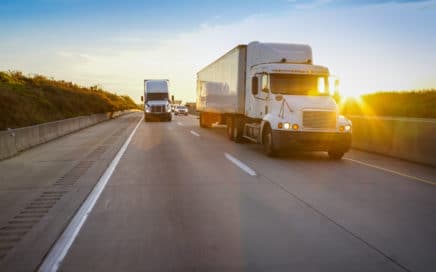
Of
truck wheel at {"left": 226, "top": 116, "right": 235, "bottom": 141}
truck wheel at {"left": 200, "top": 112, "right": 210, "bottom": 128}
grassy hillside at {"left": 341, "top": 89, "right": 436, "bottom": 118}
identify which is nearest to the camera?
truck wheel at {"left": 226, "top": 116, "right": 235, "bottom": 141}

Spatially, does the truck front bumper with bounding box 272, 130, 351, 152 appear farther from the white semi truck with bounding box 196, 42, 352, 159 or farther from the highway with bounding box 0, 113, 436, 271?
the highway with bounding box 0, 113, 436, 271

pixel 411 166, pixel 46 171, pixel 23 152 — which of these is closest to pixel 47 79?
pixel 23 152

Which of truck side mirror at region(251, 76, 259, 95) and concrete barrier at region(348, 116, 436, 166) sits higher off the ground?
truck side mirror at region(251, 76, 259, 95)

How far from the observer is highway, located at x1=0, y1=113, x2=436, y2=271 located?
441cm

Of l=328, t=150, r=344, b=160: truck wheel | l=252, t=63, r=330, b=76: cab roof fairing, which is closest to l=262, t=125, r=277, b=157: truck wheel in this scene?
l=328, t=150, r=344, b=160: truck wheel

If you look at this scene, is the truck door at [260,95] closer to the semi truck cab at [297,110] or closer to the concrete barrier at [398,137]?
the semi truck cab at [297,110]

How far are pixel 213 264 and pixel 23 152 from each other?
12.4 m

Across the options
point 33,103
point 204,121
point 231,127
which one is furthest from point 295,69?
point 33,103

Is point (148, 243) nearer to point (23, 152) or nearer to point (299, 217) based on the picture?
point (299, 217)

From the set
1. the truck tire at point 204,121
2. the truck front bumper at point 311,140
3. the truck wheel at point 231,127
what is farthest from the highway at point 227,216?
the truck tire at point 204,121

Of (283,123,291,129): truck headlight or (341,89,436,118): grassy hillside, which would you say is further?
(341,89,436,118): grassy hillside

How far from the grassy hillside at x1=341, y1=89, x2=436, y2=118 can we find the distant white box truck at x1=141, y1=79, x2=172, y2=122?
785 inches

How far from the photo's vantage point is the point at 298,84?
44.3 ft

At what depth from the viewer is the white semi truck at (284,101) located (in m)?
12.1
